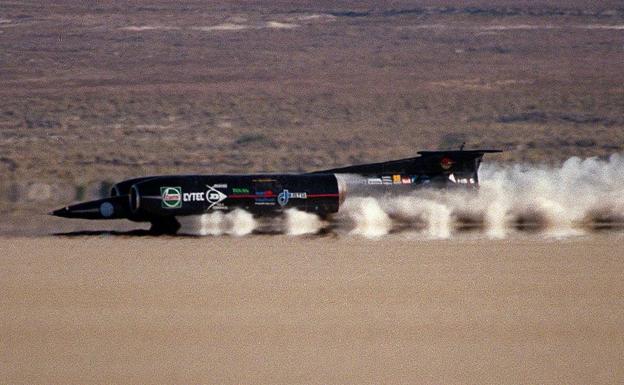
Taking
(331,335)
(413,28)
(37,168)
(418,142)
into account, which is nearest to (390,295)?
(331,335)

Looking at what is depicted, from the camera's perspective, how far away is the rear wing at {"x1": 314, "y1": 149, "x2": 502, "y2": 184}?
3334 centimetres

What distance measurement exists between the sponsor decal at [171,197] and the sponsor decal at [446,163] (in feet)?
23.5

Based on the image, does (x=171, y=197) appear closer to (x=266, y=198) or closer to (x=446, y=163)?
(x=266, y=198)

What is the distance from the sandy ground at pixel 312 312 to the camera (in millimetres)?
15219

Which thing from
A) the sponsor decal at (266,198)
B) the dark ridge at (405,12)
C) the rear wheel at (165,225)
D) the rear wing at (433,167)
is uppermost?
the dark ridge at (405,12)

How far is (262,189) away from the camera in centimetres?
3147

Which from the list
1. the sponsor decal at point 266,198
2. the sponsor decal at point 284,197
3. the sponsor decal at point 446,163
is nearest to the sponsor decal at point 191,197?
the sponsor decal at point 266,198

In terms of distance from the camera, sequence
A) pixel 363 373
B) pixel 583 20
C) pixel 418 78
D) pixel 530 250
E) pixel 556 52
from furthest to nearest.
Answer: pixel 583 20
pixel 556 52
pixel 418 78
pixel 530 250
pixel 363 373

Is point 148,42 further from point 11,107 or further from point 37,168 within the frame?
point 37,168

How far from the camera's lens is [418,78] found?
8006cm

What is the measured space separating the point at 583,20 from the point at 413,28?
13.6 metres

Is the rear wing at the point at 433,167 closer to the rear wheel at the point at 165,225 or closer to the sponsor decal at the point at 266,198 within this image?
the sponsor decal at the point at 266,198

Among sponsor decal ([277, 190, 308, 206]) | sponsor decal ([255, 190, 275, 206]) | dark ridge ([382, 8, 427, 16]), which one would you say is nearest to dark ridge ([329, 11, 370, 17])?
dark ridge ([382, 8, 427, 16])

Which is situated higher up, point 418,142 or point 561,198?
point 418,142
